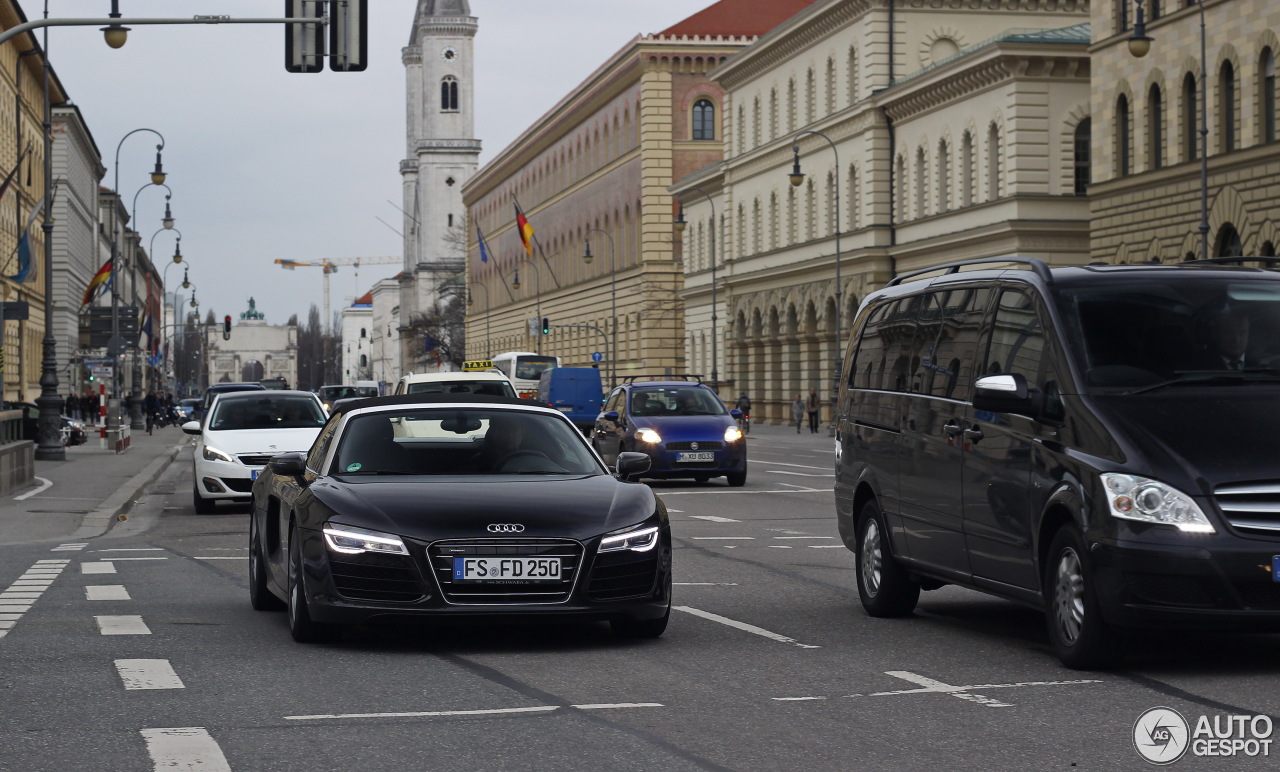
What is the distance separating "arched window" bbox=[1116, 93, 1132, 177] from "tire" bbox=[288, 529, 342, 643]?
42020 mm

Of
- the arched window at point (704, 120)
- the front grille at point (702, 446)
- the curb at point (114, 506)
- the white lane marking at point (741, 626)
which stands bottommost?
the curb at point (114, 506)

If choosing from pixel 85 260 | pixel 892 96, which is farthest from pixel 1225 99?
pixel 85 260

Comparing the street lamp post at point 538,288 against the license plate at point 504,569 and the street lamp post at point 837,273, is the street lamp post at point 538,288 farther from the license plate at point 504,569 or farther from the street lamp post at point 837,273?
the license plate at point 504,569

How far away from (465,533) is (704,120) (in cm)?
9329

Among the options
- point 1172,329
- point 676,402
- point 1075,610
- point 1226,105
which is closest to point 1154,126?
point 1226,105

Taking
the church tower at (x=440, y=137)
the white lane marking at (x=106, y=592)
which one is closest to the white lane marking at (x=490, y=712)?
the white lane marking at (x=106, y=592)

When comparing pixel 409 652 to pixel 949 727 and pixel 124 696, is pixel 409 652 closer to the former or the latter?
pixel 124 696

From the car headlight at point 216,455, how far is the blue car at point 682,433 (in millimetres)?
6468

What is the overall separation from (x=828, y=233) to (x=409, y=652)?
64113mm

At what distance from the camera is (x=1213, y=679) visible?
909 centimetres

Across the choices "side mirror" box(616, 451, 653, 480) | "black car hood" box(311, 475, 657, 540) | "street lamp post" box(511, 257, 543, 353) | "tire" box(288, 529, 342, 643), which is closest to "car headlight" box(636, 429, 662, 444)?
"side mirror" box(616, 451, 653, 480)

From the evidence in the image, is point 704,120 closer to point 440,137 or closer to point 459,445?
point 440,137

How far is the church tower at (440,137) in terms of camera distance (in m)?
183

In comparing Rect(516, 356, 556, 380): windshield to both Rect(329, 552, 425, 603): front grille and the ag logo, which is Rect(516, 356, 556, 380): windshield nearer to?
Rect(329, 552, 425, 603): front grille
